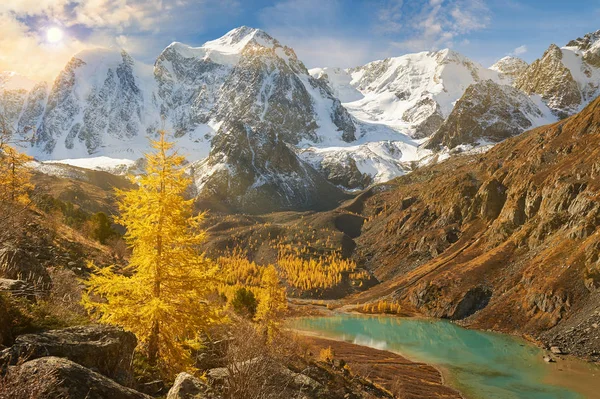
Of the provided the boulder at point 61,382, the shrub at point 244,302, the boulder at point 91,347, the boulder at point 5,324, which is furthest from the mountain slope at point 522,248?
the boulder at point 5,324

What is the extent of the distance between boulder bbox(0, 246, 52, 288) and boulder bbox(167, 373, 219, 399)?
997 cm

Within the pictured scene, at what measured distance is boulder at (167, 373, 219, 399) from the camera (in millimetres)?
8758

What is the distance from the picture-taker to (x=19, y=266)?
16484mm

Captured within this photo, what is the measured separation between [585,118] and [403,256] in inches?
3798

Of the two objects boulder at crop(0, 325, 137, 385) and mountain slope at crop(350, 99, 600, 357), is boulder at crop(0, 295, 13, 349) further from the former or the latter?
mountain slope at crop(350, 99, 600, 357)

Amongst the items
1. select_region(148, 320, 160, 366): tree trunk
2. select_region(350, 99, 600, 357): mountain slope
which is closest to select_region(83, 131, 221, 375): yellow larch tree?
select_region(148, 320, 160, 366): tree trunk

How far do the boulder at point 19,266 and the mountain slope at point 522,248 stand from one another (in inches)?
3314

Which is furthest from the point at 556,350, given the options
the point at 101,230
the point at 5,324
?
the point at 5,324

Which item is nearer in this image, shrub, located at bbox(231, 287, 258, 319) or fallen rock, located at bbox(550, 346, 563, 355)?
shrub, located at bbox(231, 287, 258, 319)

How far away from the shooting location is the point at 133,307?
55.0 feet

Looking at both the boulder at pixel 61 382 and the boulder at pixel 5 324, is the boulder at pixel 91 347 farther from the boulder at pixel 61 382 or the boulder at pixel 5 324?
the boulder at pixel 61 382

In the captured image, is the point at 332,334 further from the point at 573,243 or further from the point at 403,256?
the point at 403,256

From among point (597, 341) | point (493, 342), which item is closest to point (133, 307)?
point (597, 341)

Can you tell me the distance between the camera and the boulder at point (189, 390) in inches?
345
